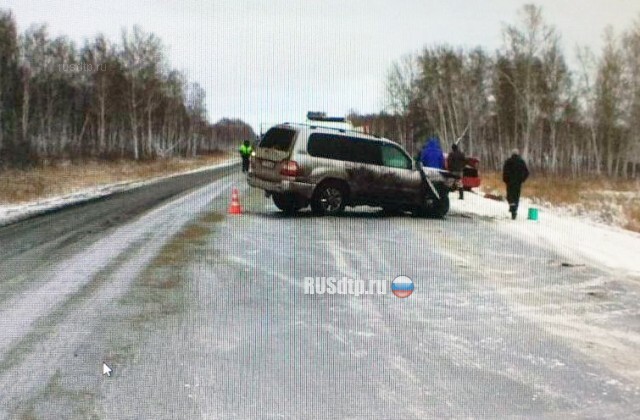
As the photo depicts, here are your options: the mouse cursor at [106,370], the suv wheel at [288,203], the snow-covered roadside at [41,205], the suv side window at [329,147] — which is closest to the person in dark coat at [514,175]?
the suv side window at [329,147]

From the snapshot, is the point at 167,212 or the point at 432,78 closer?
the point at 167,212

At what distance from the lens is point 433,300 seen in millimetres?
7152

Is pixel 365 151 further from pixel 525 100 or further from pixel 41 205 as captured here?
pixel 525 100

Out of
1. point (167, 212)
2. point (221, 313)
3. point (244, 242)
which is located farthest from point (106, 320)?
point (167, 212)

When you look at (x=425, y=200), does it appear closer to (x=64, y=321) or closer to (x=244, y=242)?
(x=244, y=242)

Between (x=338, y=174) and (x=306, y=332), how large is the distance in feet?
29.2

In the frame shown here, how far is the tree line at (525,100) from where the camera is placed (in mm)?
53469

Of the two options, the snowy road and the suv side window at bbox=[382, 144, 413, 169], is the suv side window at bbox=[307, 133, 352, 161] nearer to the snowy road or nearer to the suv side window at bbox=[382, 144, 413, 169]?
the suv side window at bbox=[382, 144, 413, 169]

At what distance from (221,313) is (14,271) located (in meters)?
3.50

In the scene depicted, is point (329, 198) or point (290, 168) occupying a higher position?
point (290, 168)

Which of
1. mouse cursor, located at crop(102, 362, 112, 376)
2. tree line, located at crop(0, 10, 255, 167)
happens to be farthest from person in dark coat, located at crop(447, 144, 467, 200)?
tree line, located at crop(0, 10, 255, 167)

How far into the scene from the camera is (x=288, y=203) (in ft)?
50.2

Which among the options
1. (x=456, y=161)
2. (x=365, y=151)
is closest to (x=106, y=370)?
(x=365, y=151)

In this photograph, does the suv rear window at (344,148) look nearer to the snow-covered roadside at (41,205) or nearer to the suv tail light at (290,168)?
the suv tail light at (290,168)
